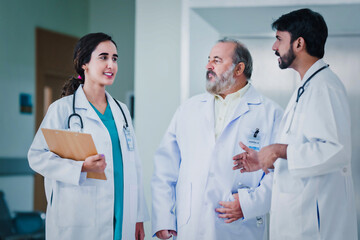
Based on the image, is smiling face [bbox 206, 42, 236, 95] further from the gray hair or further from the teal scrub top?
the teal scrub top

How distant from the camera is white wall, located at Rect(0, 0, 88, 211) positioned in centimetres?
570

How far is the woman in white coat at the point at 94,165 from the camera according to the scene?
2.35m

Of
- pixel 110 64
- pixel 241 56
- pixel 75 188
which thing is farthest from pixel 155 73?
pixel 75 188

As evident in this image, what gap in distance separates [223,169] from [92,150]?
2.43ft

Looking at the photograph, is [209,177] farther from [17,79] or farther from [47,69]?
[47,69]

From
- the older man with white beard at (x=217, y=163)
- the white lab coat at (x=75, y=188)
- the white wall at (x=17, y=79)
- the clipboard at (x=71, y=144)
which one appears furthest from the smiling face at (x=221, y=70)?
the white wall at (x=17, y=79)

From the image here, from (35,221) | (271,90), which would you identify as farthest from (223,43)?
(35,221)

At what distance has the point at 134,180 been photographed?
256 centimetres

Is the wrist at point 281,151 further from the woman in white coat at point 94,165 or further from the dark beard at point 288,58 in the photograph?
the woman in white coat at point 94,165

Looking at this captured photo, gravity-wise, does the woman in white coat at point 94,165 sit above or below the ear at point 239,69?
below

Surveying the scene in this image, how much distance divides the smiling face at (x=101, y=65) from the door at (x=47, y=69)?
3.86 m

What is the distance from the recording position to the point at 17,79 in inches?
231

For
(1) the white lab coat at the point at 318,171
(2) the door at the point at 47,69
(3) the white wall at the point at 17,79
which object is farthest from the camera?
(2) the door at the point at 47,69

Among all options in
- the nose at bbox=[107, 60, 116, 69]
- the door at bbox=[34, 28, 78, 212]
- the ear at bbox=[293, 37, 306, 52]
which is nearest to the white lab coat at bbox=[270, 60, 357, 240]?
the ear at bbox=[293, 37, 306, 52]
